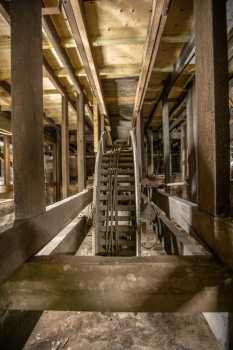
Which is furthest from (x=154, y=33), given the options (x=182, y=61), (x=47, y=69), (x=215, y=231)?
(x=215, y=231)

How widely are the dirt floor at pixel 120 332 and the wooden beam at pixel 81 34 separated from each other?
2923 millimetres

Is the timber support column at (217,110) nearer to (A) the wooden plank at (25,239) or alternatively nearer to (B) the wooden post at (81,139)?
(A) the wooden plank at (25,239)

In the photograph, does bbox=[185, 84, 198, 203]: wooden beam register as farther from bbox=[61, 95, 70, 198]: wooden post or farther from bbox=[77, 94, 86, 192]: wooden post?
bbox=[61, 95, 70, 198]: wooden post

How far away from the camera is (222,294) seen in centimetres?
93

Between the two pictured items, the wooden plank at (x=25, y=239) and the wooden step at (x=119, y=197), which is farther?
the wooden step at (x=119, y=197)

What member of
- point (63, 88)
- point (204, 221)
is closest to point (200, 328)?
point (204, 221)

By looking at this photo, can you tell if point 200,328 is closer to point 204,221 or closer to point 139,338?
point 139,338

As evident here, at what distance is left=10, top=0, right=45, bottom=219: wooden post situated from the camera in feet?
4.22

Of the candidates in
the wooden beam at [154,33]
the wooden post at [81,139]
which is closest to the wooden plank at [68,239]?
the wooden post at [81,139]

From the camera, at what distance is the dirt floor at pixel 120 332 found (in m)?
1.68

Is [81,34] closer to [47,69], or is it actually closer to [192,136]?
[47,69]

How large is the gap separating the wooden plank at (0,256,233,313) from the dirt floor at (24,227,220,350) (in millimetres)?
1035

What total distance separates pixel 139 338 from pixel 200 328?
581 mm

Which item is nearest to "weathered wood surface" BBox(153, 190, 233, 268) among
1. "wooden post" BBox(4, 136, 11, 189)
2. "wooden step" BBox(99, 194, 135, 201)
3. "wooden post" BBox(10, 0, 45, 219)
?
"wooden post" BBox(10, 0, 45, 219)
